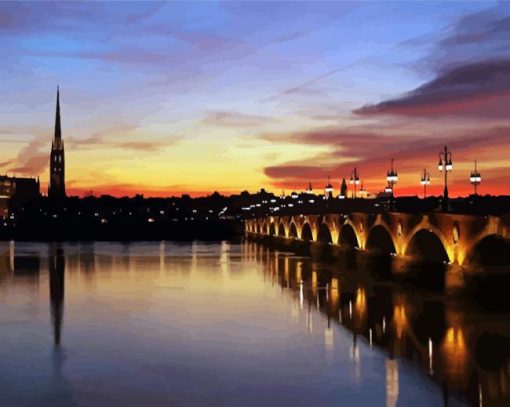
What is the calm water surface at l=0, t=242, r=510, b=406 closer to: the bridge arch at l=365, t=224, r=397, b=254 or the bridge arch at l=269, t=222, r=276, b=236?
the bridge arch at l=365, t=224, r=397, b=254

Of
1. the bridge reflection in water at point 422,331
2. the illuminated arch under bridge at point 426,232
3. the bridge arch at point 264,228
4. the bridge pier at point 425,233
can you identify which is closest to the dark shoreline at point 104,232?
the bridge arch at point 264,228

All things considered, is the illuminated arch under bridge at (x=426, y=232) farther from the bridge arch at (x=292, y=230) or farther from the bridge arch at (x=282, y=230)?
the bridge arch at (x=282, y=230)

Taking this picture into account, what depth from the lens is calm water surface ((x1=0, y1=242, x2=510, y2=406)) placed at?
23.2 m

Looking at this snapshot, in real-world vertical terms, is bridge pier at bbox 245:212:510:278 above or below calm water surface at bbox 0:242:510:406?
above

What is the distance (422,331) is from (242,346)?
7.89 m

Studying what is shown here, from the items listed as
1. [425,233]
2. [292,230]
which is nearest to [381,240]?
[425,233]

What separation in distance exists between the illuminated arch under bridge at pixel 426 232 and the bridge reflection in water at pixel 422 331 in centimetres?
290

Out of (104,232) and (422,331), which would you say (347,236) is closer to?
(422,331)

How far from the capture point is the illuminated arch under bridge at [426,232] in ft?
Result: 143

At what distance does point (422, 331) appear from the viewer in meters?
34.7

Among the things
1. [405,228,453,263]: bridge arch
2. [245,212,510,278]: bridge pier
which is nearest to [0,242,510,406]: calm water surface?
[245,212,510,278]: bridge pier

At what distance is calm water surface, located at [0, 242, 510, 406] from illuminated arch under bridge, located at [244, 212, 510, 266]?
11.2 ft

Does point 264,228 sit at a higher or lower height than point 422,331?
higher

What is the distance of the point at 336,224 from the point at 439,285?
32929 mm
